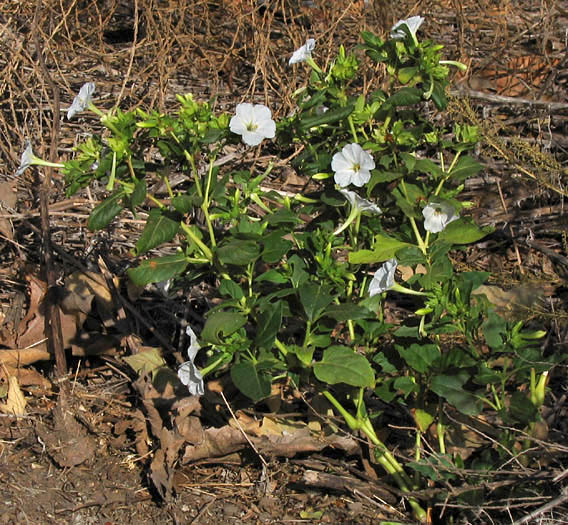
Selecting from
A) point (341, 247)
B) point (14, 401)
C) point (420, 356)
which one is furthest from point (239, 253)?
point (14, 401)

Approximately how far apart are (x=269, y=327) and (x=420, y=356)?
42 centimetres

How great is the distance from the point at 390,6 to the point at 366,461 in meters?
2.36

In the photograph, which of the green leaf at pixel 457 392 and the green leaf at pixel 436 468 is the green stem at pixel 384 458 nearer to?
the green leaf at pixel 436 468

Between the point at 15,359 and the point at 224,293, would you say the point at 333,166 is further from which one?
the point at 15,359

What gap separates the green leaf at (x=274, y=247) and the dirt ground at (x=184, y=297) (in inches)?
21.5

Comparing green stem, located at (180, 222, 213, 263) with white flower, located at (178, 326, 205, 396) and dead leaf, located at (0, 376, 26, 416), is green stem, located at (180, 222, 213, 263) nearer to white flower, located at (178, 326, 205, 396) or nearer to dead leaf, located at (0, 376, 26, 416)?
white flower, located at (178, 326, 205, 396)

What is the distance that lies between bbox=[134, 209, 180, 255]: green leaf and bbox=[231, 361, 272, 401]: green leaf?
0.36 metres

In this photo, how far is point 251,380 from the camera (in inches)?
70.2

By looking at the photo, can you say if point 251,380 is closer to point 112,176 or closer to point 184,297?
point 112,176

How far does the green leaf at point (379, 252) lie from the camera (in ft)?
6.25

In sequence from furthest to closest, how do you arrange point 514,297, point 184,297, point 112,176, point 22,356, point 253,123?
Result: point 184,297, point 22,356, point 514,297, point 253,123, point 112,176

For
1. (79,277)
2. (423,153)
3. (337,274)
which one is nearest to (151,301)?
(79,277)

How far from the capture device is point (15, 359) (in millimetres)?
2697

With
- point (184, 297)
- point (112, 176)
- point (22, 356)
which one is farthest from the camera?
point (184, 297)
